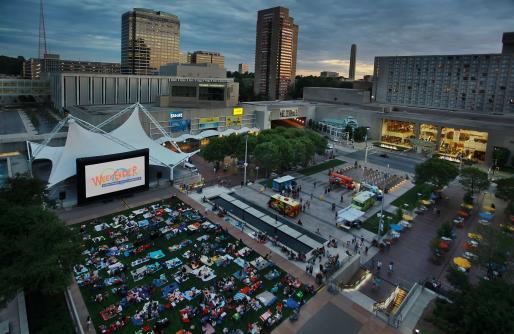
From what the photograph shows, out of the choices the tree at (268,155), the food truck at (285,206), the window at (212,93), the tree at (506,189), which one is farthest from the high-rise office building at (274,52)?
the tree at (506,189)

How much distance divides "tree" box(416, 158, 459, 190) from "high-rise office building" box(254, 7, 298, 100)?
13404cm

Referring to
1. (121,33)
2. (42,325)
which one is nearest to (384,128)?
(42,325)

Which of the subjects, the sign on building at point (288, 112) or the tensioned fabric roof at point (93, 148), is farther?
the sign on building at point (288, 112)

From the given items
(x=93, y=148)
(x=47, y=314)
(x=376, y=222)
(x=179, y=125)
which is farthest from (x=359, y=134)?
(x=47, y=314)

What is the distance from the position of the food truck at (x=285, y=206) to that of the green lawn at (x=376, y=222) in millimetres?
7519

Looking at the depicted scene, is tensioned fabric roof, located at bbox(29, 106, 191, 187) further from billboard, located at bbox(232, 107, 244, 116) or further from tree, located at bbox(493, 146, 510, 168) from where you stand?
tree, located at bbox(493, 146, 510, 168)

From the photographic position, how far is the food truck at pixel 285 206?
37.5 m

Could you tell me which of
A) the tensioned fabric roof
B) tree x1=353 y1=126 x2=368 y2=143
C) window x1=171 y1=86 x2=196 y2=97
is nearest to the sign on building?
tree x1=353 y1=126 x2=368 y2=143

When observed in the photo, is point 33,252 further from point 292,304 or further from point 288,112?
point 288,112

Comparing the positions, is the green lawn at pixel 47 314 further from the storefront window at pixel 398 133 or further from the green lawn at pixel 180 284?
the storefront window at pixel 398 133

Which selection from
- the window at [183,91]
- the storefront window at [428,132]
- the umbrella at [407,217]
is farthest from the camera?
the storefront window at [428,132]

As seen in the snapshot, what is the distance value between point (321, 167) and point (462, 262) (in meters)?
31.7

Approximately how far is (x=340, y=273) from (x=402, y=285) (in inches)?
197

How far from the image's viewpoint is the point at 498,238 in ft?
77.9
